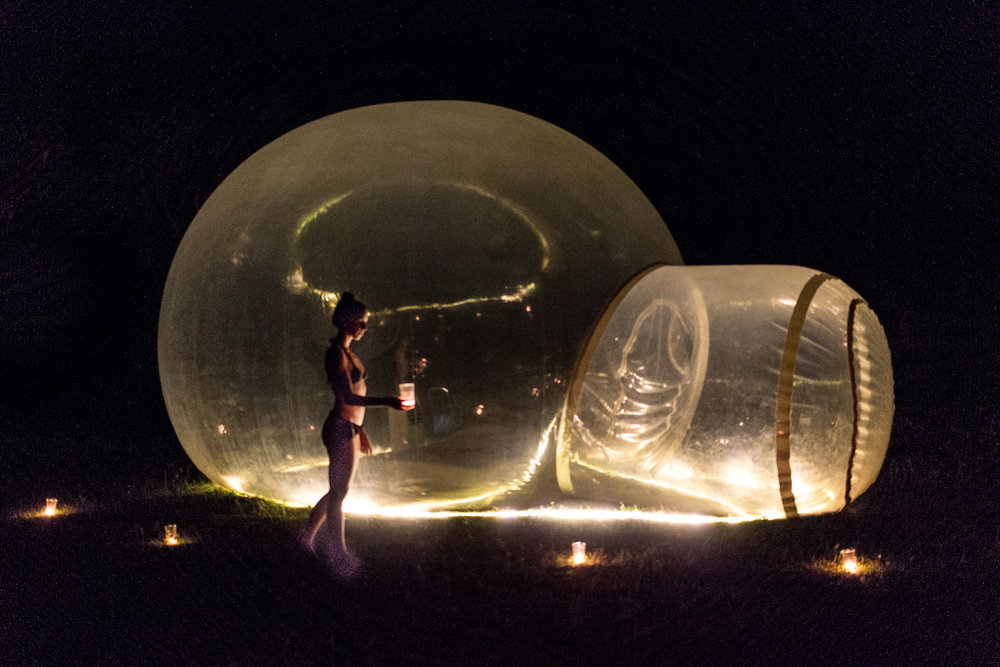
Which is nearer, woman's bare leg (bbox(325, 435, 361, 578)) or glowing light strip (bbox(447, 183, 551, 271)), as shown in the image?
woman's bare leg (bbox(325, 435, 361, 578))

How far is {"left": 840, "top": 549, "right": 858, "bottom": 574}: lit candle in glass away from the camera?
5.04 metres

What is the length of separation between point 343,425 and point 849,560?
2466 millimetres

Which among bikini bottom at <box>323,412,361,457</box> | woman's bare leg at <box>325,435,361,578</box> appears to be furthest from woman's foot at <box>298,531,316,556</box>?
bikini bottom at <box>323,412,361,457</box>

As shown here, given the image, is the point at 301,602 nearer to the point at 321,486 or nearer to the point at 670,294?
the point at 321,486

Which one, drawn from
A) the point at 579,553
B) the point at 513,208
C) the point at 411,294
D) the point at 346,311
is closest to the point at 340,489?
the point at 346,311

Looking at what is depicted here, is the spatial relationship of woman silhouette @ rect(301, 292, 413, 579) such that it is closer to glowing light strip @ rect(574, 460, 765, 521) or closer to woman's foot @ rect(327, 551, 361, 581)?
woman's foot @ rect(327, 551, 361, 581)

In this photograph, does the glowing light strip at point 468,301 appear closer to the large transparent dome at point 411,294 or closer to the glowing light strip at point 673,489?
the large transparent dome at point 411,294

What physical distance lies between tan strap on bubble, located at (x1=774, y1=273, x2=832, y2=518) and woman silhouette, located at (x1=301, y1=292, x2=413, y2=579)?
1831 millimetres

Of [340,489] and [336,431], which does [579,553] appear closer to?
[340,489]

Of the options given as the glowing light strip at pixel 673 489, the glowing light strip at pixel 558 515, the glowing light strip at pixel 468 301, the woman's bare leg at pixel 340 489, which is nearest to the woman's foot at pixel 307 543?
the woman's bare leg at pixel 340 489

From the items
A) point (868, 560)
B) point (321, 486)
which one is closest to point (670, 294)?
point (868, 560)

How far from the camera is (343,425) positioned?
17.1 feet

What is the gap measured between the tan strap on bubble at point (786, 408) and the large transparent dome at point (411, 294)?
908 millimetres

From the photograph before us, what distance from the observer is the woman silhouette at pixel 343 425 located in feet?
16.9
